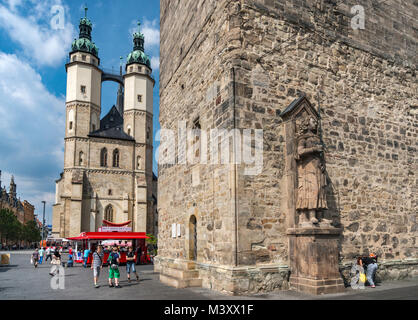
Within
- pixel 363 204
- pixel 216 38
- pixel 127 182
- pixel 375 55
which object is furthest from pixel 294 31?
pixel 127 182

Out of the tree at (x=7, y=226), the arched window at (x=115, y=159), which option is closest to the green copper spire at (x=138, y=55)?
the arched window at (x=115, y=159)

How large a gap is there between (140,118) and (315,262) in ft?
155

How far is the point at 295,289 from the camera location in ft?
29.6

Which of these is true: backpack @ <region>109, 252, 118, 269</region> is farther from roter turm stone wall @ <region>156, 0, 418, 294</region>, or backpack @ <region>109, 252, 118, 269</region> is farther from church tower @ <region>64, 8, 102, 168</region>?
church tower @ <region>64, 8, 102, 168</region>

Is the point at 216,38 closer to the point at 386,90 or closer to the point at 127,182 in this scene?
the point at 386,90

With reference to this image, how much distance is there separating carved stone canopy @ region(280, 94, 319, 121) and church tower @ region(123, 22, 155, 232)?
4123 cm

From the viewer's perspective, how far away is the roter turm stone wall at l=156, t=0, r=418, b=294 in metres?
9.32

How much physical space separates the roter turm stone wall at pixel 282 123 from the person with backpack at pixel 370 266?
0.39 meters

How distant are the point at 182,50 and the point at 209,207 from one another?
251 inches

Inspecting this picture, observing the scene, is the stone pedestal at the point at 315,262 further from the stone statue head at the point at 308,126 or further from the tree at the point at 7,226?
the tree at the point at 7,226

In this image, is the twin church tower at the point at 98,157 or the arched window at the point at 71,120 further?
the arched window at the point at 71,120

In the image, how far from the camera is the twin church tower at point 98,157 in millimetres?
46156

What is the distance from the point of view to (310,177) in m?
9.30

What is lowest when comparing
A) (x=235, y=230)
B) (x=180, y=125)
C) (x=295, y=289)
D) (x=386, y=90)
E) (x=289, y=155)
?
(x=295, y=289)
